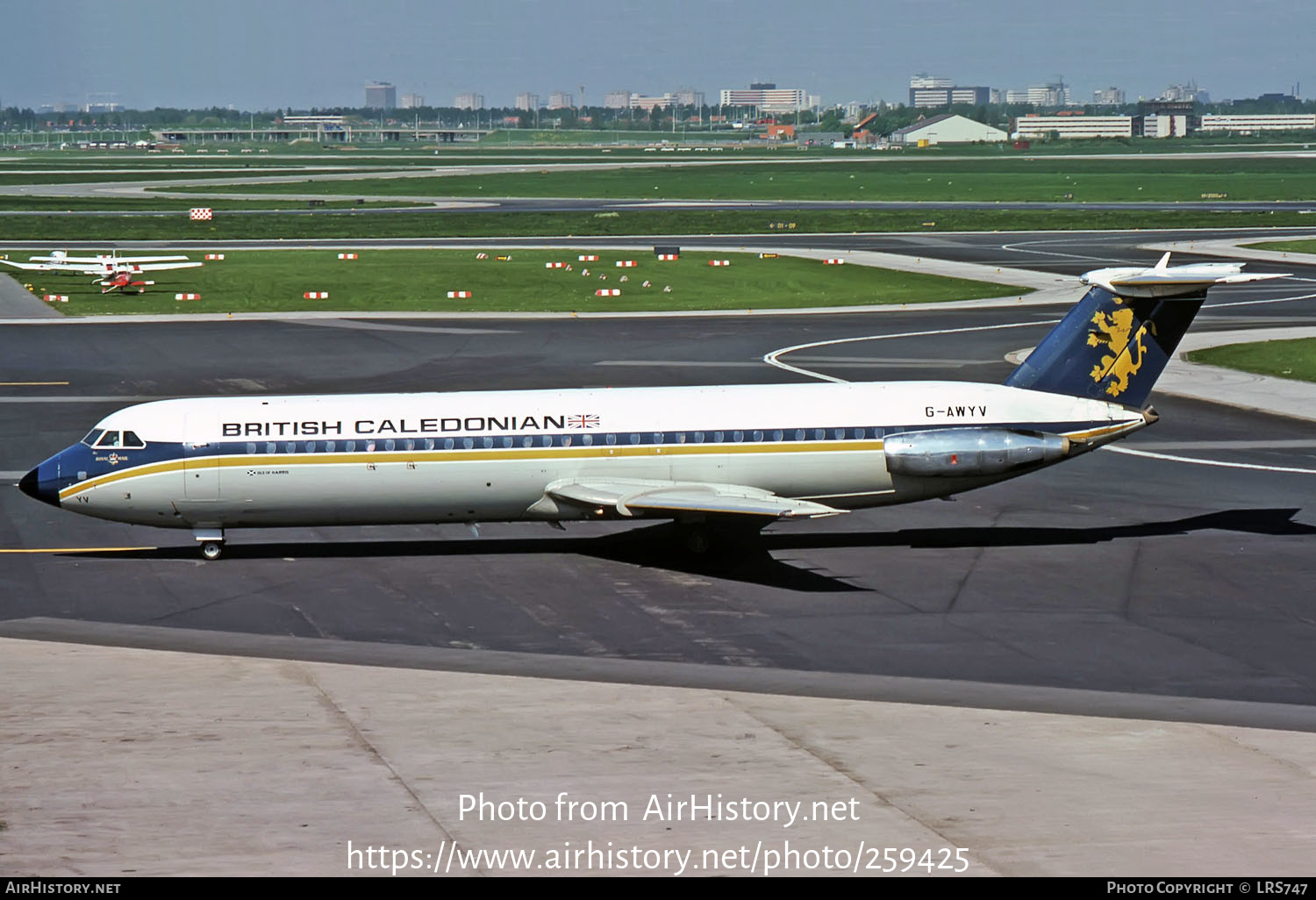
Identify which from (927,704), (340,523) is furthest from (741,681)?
(340,523)

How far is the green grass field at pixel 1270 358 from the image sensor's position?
5603cm

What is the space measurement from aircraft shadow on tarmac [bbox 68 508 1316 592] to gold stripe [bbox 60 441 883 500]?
2284 mm

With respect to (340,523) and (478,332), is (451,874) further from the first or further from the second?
(478,332)

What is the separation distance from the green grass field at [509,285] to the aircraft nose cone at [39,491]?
43664mm

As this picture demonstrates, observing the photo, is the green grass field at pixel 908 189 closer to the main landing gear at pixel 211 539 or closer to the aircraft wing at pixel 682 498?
the aircraft wing at pixel 682 498

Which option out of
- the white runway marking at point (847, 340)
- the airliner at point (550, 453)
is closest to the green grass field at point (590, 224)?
the white runway marking at point (847, 340)

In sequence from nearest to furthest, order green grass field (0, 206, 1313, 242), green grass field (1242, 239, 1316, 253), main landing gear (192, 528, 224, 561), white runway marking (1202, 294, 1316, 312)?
main landing gear (192, 528, 224, 561), white runway marking (1202, 294, 1316, 312), green grass field (1242, 239, 1316, 253), green grass field (0, 206, 1313, 242)

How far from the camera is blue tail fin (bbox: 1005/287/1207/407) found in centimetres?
3400

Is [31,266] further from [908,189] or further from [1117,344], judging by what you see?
[908,189]

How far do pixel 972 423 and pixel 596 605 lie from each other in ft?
30.0

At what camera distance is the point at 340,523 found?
33219 millimetres

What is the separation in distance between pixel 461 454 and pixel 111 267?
60039mm

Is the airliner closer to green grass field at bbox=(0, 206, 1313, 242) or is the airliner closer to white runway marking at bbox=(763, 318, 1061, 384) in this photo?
white runway marking at bbox=(763, 318, 1061, 384)

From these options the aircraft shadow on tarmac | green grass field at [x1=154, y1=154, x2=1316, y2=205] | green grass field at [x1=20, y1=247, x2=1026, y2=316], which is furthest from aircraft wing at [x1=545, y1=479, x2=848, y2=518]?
green grass field at [x1=154, y1=154, x2=1316, y2=205]
